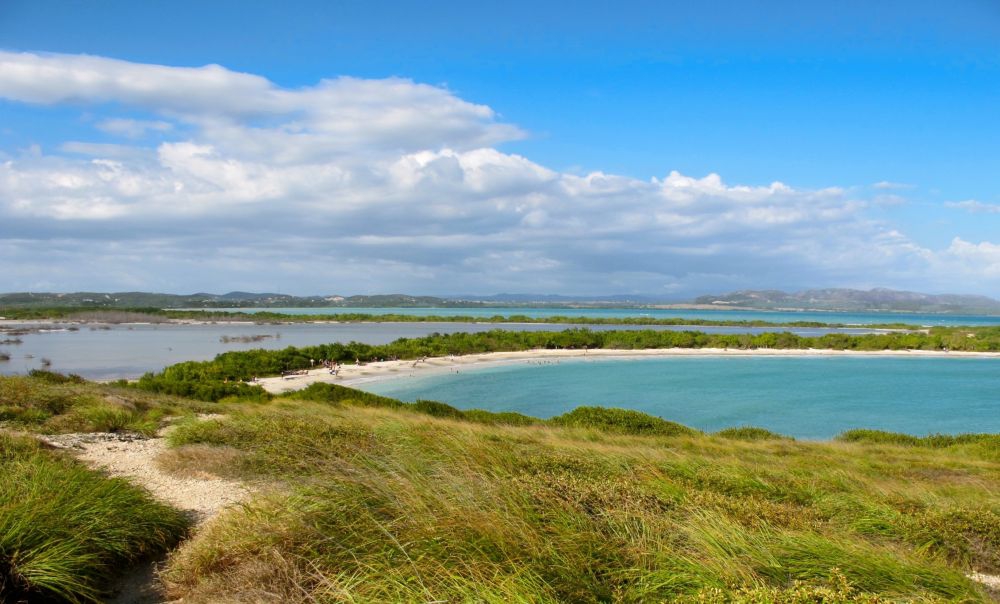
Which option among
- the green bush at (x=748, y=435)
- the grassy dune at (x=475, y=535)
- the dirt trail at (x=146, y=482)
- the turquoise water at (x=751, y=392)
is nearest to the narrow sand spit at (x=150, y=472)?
the dirt trail at (x=146, y=482)

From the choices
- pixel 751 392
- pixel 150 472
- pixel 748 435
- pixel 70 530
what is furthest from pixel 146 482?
pixel 751 392

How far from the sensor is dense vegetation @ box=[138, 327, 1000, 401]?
33.0 meters

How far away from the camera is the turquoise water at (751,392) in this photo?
2700 cm

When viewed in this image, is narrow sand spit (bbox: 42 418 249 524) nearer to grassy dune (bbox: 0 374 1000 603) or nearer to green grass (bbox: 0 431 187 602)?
grassy dune (bbox: 0 374 1000 603)

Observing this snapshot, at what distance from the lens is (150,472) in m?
6.82

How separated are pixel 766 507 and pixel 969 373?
174 ft

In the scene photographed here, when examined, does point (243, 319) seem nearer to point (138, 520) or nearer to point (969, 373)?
point (969, 373)

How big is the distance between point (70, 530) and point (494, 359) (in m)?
44.8

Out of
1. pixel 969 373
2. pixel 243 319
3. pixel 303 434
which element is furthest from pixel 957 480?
pixel 243 319

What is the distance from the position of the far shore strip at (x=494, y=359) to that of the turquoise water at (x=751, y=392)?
90.4 inches

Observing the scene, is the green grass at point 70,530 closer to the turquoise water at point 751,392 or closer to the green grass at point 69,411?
the green grass at point 69,411

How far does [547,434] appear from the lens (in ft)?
44.9

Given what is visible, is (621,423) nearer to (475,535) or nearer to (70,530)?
(475,535)

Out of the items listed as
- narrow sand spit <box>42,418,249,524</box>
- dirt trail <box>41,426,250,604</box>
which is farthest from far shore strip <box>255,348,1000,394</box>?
dirt trail <box>41,426,250,604</box>
